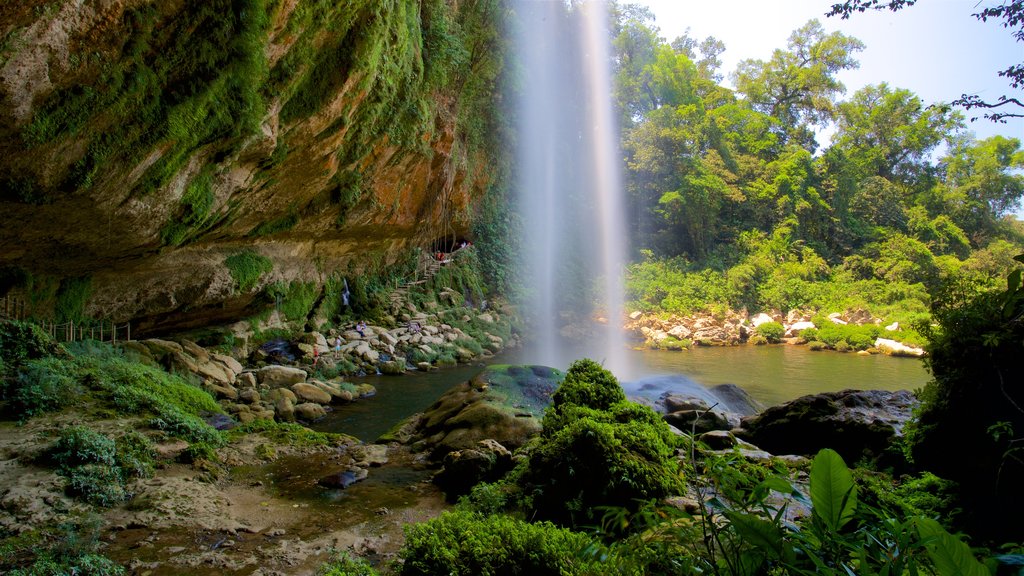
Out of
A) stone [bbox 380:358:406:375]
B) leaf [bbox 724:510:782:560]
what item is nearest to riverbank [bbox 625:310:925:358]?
stone [bbox 380:358:406:375]

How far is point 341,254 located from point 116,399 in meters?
9.37

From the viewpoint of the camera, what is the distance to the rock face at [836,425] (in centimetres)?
507

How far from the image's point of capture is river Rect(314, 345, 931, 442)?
9.72 metres

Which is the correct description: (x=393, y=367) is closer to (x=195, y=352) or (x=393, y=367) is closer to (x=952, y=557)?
(x=195, y=352)

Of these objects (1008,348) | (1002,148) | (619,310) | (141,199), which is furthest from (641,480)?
(1002,148)

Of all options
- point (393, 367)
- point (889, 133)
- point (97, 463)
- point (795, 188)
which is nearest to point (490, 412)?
point (97, 463)

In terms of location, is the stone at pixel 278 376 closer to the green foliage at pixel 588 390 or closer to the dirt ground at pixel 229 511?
the dirt ground at pixel 229 511

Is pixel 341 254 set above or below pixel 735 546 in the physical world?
above

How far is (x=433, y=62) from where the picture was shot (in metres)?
12.0

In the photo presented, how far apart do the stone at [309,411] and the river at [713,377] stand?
193mm

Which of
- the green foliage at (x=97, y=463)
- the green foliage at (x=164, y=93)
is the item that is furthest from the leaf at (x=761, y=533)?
the green foliage at (x=164, y=93)

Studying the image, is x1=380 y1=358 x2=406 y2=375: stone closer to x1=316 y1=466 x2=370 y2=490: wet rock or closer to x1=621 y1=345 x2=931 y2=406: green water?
x1=621 y1=345 x2=931 y2=406: green water

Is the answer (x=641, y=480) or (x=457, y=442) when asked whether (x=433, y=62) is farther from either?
(x=641, y=480)

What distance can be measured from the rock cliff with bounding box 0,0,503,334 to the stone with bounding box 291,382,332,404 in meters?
2.72
